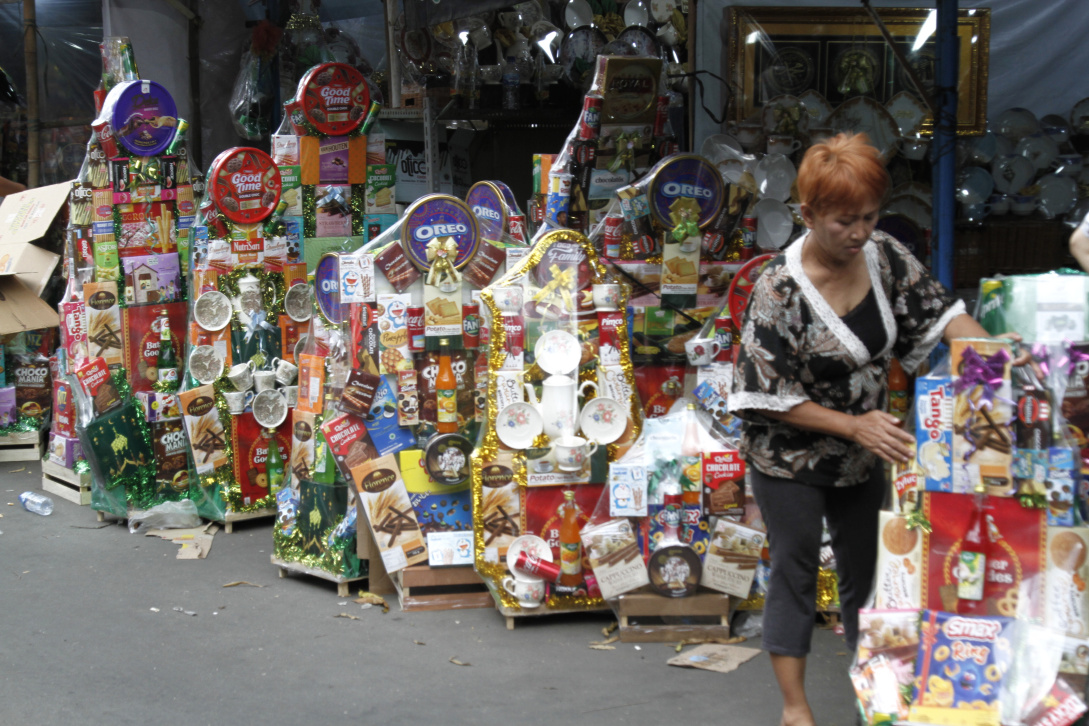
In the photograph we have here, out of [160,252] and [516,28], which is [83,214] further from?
[516,28]

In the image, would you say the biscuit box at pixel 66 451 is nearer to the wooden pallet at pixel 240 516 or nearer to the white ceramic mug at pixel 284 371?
the wooden pallet at pixel 240 516

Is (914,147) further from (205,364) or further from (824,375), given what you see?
(205,364)

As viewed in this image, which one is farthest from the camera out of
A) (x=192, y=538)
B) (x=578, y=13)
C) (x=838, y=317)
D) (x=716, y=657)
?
(x=578, y=13)

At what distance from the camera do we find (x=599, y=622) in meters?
3.87

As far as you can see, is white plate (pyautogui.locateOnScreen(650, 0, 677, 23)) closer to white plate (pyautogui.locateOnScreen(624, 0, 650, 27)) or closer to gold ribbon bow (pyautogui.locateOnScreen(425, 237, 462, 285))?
white plate (pyautogui.locateOnScreen(624, 0, 650, 27))

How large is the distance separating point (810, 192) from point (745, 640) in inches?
77.5

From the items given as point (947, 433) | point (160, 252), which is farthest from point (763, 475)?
point (160, 252)

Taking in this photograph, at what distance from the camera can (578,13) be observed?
22.7ft

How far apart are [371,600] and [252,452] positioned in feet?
5.01

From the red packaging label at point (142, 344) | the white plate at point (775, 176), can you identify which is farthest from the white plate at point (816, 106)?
the red packaging label at point (142, 344)

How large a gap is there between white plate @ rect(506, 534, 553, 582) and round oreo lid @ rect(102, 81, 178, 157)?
3.39 meters

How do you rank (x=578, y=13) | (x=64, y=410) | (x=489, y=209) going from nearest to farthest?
(x=489, y=209) → (x=64, y=410) → (x=578, y=13)

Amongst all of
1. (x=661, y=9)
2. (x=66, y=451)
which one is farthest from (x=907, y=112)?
(x=66, y=451)

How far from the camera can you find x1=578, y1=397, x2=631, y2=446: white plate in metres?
3.82
